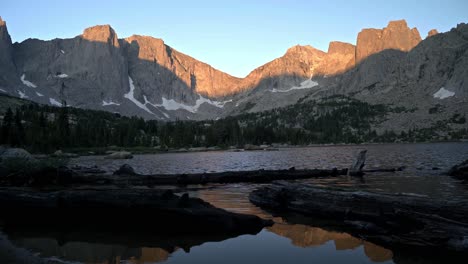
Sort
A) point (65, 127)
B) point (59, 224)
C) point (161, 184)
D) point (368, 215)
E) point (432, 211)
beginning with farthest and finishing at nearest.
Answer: point (65, 127), point (161, 184), point (59, 224), point (368, 215), point (432, 211)

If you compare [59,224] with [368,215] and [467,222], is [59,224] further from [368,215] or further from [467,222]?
[467,222]

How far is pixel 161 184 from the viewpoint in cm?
3712

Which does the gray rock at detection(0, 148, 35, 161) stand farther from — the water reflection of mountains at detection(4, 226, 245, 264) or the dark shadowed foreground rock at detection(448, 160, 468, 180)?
the dark shadowed foreground rock at detection(448, 160, 468, 180)

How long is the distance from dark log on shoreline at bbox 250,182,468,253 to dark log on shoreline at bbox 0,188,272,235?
369cm

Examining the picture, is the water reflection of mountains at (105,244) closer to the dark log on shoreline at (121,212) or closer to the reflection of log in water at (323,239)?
the dark log on shoreline at (121,212)

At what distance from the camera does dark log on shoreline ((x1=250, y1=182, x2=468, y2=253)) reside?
14.1 meters

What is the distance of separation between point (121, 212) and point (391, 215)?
1231 centimetres

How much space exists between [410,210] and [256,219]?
6817mm

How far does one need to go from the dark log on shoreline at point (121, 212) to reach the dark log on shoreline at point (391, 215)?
3.69 meters

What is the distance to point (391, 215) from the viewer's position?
16078 millimetres

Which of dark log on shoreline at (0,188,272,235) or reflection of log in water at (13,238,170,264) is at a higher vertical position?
dark log on shoreline at (0,188,272,235)

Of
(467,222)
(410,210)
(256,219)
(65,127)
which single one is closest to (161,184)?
(256,219)

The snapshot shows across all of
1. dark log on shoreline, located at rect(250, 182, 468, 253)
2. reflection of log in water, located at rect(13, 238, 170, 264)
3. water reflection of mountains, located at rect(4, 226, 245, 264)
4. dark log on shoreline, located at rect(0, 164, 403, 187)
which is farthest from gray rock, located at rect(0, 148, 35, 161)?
dark log on shoreline, located at rect(250, 182, 468, 253)

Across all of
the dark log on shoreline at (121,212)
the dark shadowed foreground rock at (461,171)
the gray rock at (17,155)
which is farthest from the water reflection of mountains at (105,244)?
the dark shadowed foreground rock at (461,171)
